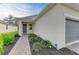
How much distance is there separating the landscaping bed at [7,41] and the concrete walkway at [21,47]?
10 centimetres

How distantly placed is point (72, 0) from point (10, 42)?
1.83 meters

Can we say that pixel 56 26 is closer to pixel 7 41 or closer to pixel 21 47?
pixel 21 47

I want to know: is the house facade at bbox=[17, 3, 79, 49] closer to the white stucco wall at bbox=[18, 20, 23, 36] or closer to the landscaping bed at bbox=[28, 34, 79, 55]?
the white stucco wall at bbox=[18, 20, 23, 36]

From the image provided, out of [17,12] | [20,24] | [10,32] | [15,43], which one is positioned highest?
[17,12]


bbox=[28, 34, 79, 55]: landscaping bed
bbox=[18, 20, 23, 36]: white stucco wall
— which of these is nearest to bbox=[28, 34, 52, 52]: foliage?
bbox=[28, 34, 79, 55]: landscaping bed

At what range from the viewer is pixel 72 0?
303 centimetres

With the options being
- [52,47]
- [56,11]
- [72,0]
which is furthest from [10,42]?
[72,0]

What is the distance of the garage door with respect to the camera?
3113mm

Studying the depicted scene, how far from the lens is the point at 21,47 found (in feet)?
10.4

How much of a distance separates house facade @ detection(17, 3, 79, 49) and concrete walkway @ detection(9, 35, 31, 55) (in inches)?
7.0

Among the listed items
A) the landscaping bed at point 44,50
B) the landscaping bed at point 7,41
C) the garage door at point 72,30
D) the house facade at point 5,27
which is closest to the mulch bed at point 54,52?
the landscaping bed at point 44,50
